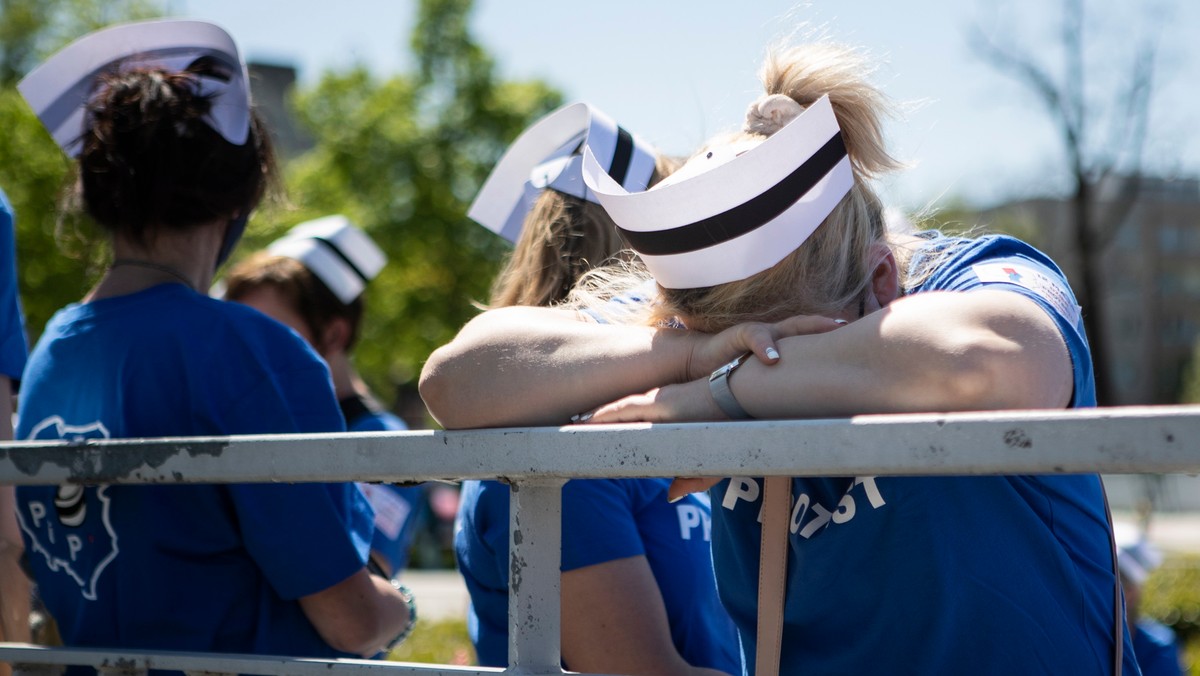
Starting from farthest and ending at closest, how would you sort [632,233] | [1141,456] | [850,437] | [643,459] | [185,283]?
[185,283], [632,233], [643,459], [850,437], [1141,456]

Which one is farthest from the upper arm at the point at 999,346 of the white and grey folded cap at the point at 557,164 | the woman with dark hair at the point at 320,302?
the woman with dark hair at the point at 320,302

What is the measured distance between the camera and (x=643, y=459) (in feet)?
A: 4.01

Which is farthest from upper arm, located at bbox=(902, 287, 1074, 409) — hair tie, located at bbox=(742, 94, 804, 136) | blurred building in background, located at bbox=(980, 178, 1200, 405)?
blurred building in background, located at bbox=(980, 178, 1200, 405)

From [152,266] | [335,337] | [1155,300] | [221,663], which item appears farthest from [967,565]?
[1155,300]

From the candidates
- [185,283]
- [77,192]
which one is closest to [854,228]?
[185,283]

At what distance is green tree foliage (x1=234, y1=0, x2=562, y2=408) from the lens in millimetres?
22859

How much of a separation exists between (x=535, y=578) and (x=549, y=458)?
0.47ft

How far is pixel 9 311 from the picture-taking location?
96.7 inches

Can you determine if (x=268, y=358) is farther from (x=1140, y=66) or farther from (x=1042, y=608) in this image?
(x=1140, y=66)

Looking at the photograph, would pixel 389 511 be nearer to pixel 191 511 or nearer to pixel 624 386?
pixel 191 511

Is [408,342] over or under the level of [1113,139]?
under

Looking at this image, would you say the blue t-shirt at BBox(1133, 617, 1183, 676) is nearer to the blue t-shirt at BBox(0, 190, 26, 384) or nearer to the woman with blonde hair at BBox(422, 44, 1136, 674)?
the woman with blonde hair at BBox(422, 44, 1136, 674)

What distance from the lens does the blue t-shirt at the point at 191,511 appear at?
189cm

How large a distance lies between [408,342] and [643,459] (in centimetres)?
2214
